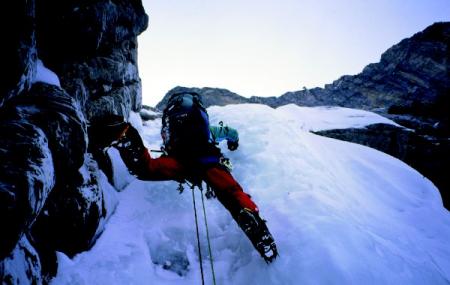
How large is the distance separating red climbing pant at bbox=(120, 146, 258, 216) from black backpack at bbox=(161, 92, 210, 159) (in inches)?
8.1

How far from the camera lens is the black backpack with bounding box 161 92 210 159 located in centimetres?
377

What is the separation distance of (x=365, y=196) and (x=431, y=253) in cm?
145

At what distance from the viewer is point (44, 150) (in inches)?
86.7

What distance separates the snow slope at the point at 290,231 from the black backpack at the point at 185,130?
34.7 inches

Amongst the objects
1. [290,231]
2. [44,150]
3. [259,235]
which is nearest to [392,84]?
[290,231]

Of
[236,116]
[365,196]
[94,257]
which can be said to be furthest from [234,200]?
[236,116]

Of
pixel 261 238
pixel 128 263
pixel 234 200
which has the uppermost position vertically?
pixel 234 200

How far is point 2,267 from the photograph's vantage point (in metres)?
1.71

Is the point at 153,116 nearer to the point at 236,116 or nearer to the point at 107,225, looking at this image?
the point at 236,116

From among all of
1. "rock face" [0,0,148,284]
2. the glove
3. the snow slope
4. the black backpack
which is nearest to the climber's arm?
the black backpack

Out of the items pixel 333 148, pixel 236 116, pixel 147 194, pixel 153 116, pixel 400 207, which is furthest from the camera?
pixel 153 116

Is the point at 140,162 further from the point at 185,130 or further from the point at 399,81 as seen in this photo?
the point at 399,81

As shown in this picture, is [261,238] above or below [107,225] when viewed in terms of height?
above

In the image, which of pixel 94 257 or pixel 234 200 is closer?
pixel 94 257
